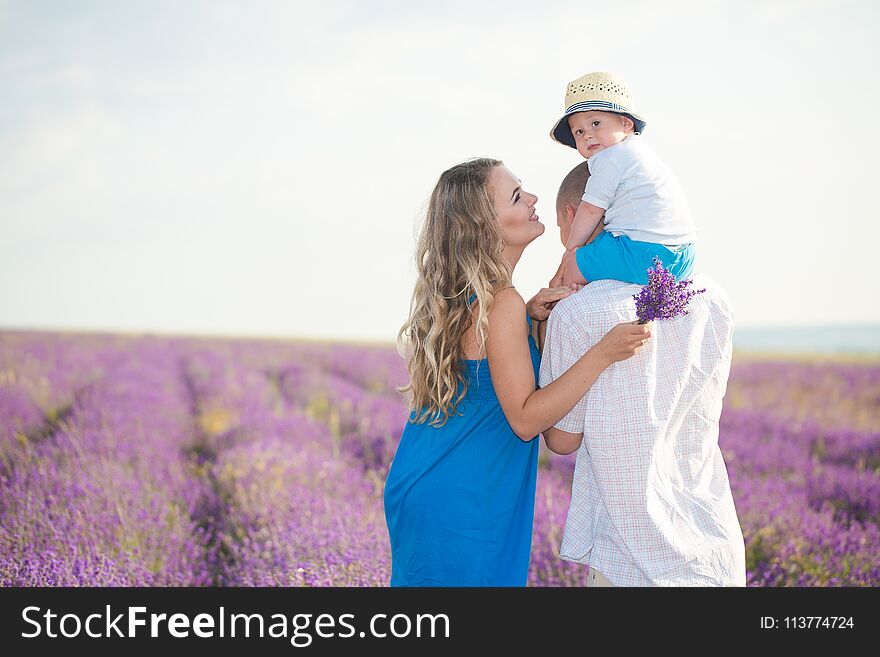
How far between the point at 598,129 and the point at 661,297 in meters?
0.81

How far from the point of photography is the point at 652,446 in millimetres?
2094

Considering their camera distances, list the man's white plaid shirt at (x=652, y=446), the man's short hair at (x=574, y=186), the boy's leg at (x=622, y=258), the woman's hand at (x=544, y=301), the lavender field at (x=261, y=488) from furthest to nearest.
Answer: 1. the lavender field at (x=261, y=488)
2. the man's short hair at (x=574, y=186)
3. the woman's hand at (x=544, y=301)
4. the boy's leg at (x=622, y=258)
5. the man's white plaid shirt at (x=652, y=446)

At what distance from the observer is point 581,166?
8.29 feet

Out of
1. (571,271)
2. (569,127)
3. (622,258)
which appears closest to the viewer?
(622,258)

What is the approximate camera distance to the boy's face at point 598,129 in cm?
256

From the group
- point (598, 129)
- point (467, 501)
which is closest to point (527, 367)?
point (467, 501)

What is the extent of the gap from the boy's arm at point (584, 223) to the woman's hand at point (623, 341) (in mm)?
390

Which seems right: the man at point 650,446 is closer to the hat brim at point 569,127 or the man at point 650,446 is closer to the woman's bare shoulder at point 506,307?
the woman's bare shoulder at point 506,307

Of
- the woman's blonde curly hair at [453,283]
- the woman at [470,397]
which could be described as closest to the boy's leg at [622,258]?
the woman at [470,397]

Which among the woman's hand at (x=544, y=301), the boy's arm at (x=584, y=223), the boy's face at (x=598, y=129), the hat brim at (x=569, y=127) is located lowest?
the woman's hand at (x=544, y=301)

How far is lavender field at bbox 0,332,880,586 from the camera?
367 centimetres

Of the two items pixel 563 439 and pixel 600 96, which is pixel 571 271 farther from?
pixel 600 96

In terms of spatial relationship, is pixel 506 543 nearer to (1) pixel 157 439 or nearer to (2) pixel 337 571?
(2) pixel 337 571

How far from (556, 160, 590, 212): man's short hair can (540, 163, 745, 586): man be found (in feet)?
1.29
